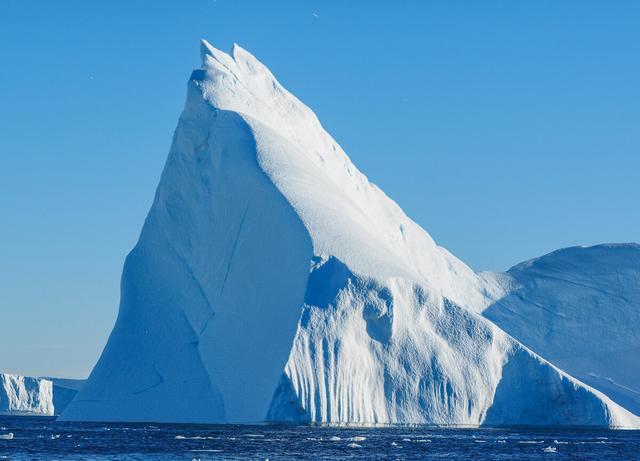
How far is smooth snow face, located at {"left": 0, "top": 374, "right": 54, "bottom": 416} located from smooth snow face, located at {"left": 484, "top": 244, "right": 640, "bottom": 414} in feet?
105

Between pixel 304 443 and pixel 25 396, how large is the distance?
4692cm

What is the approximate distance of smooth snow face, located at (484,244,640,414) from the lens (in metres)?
50.0

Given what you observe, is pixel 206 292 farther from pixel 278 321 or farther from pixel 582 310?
pixel 582 310

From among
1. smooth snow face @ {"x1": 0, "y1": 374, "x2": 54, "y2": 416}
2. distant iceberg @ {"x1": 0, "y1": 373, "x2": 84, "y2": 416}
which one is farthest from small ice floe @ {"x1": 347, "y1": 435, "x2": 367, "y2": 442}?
smooth snow face @ {"x1": 0, "y1": 374, "x2": 54, "y2": 416}

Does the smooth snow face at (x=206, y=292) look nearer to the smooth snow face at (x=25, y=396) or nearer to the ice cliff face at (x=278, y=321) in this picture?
the ice cliff face at (x=278, y=321)

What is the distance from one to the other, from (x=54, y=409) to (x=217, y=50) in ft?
114

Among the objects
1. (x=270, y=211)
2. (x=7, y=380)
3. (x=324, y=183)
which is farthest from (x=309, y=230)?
(x=7, y=380)

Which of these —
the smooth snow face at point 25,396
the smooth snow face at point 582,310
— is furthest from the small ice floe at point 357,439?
the smooth snow face at point 25,396

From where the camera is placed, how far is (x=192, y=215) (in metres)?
40.9

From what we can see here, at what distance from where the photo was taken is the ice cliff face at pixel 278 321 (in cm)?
3441

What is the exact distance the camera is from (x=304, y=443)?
28.0m

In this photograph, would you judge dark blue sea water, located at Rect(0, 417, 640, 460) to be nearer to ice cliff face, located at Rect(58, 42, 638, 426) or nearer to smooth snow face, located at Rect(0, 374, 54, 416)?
ice cliff face, located at Rect(58, 42, 638, 426)

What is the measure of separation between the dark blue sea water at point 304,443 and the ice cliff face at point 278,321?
0.88 m

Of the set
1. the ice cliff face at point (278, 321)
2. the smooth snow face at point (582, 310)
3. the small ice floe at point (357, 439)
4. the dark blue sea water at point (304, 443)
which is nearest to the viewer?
the dark blue sea water at point (304, 443)
